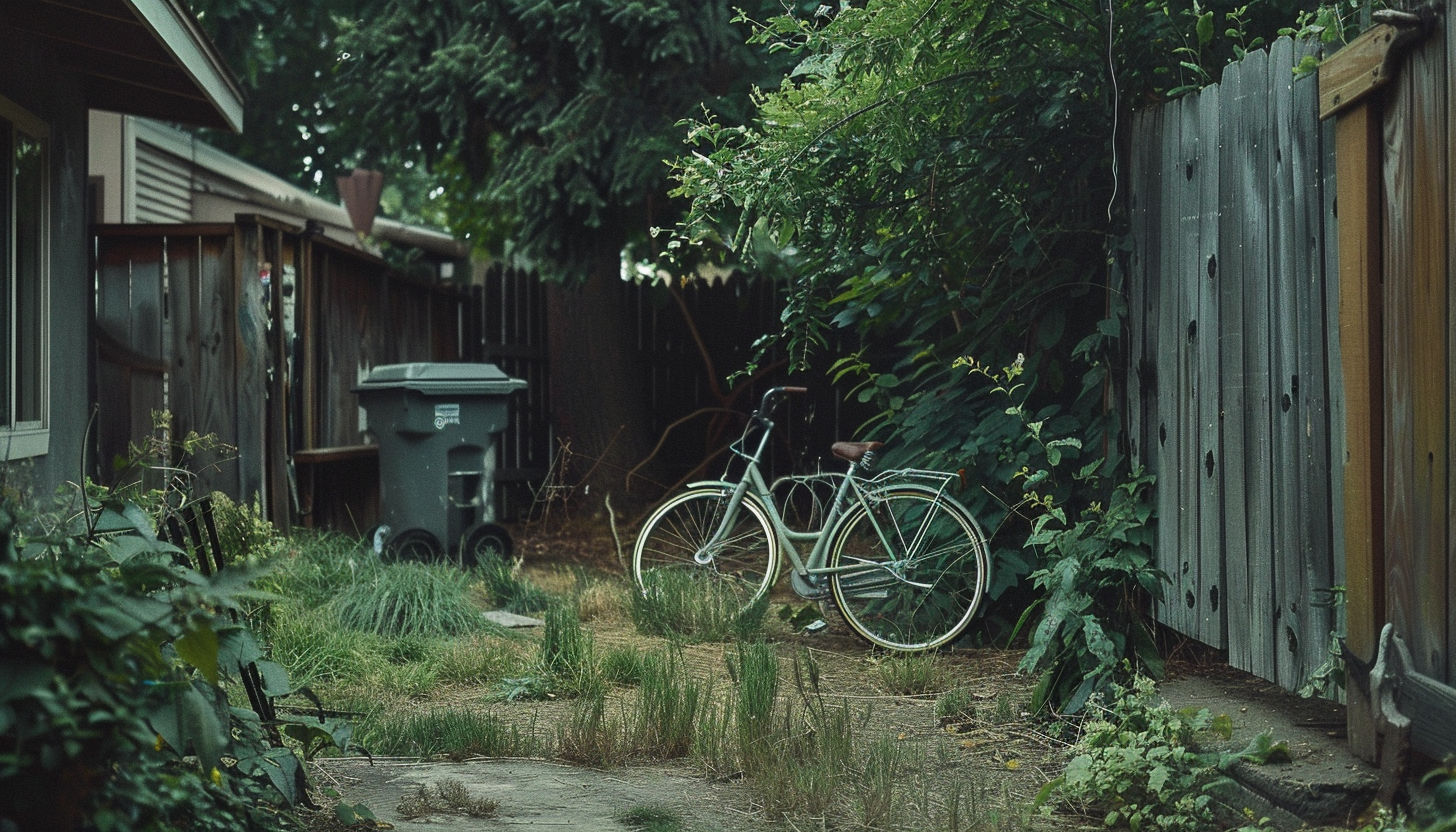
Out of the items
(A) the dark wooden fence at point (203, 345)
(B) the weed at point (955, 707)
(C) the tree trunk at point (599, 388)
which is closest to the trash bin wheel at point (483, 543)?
(A) the dark wooden fence at point (203, 345)

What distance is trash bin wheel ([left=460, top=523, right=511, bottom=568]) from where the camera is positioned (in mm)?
7973

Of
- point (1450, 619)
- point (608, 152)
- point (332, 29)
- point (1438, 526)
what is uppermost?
point (332, 29)

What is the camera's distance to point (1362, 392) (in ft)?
9.71

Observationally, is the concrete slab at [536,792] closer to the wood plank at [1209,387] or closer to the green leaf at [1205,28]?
the wood plank at [1209,387]

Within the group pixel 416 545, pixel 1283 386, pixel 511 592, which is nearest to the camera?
pixel 1283 386

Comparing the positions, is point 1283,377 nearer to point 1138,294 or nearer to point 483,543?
point 1138,294

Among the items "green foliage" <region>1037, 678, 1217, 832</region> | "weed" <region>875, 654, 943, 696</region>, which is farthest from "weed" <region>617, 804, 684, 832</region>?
"weed" <region>875, 654, 943, 696</region>

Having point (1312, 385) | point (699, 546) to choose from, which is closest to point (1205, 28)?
point (1312, 385)

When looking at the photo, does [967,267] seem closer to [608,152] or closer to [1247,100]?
[1247,100]

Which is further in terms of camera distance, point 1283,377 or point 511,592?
point 511,592

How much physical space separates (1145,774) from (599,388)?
791 cm

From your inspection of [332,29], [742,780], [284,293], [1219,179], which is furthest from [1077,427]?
[332,29]

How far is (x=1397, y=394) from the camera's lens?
9.34 feet

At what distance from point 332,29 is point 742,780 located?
50.7ft
